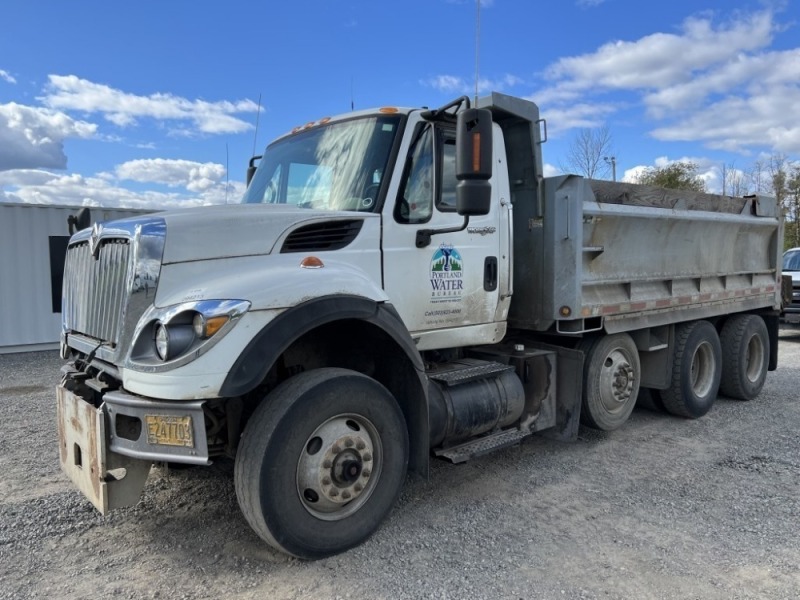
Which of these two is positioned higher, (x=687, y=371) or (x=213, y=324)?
(x=213, y=324)

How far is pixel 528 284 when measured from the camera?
203 inches

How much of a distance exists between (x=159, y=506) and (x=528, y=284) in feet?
11.0

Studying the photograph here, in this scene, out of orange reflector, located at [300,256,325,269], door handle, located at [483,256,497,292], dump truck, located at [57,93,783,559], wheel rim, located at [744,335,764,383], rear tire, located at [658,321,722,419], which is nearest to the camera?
dump truck, located at [57,93,783,559]

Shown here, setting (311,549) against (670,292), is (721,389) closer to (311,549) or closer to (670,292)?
(670,292)

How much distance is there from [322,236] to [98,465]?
171 cm

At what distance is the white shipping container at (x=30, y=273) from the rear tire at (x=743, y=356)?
1043 cm

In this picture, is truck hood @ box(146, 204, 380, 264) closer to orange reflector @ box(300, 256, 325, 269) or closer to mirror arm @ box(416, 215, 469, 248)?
orange reflector @ box(300, 256, 325, 269)

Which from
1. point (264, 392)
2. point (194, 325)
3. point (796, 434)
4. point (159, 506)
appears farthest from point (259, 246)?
point (796, 434)

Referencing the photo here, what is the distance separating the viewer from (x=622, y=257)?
5398 mm

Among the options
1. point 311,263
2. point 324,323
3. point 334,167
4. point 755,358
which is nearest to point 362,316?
point 324,323

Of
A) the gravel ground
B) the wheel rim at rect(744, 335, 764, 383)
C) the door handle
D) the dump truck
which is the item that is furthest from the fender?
the wheel rim at rect(744, 335, 764, 383)

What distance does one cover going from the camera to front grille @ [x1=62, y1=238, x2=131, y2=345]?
3.19 metres

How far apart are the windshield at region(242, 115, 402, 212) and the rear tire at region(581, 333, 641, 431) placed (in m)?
2.75

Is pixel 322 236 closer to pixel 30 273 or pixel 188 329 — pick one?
pixel 188 329
